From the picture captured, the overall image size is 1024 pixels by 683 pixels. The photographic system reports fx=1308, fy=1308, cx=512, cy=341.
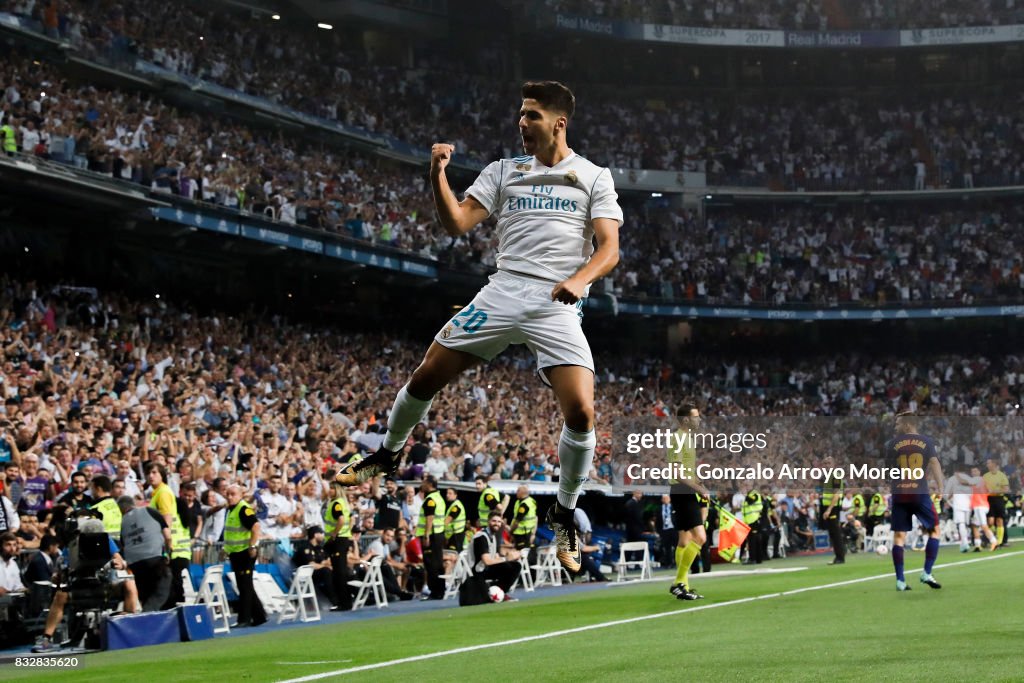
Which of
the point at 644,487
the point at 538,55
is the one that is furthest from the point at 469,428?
the point at 538,55

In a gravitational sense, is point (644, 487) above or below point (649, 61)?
below

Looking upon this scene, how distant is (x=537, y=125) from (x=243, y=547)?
1151 cm

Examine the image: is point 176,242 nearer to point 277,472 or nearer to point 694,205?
point 277,472

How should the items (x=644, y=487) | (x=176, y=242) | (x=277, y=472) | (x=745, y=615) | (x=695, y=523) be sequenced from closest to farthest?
(x=745, y=615) < (x=695, y=523) < (x=277, y=472) < (x=644, y=487) < (x=176, y=242)

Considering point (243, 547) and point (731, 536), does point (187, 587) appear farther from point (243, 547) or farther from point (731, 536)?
point (731, 536)

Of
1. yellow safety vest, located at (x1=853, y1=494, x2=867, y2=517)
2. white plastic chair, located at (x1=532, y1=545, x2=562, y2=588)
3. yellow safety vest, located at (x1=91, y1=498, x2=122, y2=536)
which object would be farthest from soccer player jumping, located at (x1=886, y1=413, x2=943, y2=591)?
yellow safety vest, located at (x1=853, y1=494, x2=867, y2=517)

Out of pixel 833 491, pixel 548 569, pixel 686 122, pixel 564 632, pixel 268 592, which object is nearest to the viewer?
pixel 564 632

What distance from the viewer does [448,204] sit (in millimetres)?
7023

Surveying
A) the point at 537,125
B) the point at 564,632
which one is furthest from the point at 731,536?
the point at 537,125

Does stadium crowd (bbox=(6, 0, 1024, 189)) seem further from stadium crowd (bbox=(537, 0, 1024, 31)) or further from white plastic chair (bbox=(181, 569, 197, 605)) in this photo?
white plastic chair (bbox=(181, 569, 197, 605))

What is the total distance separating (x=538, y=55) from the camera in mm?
56281

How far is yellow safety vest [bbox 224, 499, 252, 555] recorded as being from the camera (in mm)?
17188

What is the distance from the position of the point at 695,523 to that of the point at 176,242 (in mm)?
22058

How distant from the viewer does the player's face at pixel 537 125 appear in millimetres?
7148
